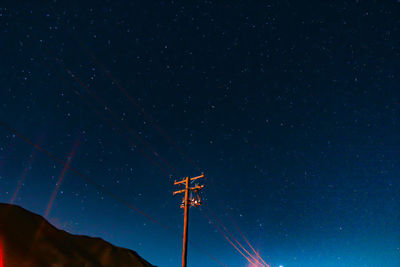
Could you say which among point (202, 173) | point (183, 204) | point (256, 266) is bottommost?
point (183, 204)

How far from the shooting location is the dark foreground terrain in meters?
6.48

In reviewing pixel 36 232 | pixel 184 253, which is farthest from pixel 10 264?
pixel 184 253

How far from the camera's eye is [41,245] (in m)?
7.21

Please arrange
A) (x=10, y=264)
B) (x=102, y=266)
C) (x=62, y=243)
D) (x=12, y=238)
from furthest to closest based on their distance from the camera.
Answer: (x=102, y=266)
(x=62, y=243)
(x=12, y=238)
(x=10, y=264)

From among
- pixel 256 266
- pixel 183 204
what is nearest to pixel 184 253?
pixel 183 204

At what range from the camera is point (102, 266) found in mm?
8727

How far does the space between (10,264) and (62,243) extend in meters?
1.91

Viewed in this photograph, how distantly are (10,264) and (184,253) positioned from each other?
807cm

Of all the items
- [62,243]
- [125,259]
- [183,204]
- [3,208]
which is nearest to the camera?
[3,208]

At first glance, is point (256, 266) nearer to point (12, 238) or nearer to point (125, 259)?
point (125, 259)

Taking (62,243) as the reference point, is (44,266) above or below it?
below

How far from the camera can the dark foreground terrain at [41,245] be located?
6484 millimetres

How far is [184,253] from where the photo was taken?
12992 millimetres

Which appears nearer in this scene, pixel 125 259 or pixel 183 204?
pixel 125 259
